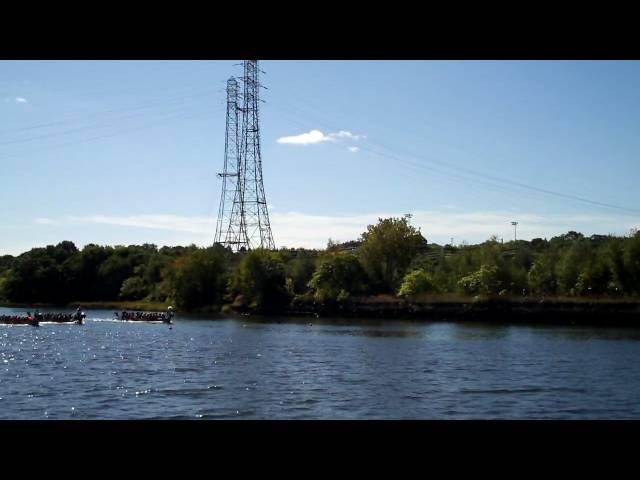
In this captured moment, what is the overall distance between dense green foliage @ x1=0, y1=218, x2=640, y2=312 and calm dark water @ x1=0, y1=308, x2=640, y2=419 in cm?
3331

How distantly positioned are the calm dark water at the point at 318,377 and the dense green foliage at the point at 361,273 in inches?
1312

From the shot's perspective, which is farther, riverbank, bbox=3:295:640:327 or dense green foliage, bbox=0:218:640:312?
dense green foliage, bbox=0:218:640:312

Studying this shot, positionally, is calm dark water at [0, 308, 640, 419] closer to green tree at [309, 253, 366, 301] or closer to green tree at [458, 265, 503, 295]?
green tree at [458, 265, 503, 295]

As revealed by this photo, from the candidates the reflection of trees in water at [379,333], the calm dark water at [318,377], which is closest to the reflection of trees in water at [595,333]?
the calm dark water at [318,377]

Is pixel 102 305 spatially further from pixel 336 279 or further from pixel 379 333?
pixel 379 333

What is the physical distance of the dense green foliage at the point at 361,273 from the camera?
299 feet

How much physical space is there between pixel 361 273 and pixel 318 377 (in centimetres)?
7478

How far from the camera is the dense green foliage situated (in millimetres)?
91188

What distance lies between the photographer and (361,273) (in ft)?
355

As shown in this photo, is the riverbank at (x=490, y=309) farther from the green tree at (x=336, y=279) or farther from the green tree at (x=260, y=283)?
the green tree at (x=260, y=283)

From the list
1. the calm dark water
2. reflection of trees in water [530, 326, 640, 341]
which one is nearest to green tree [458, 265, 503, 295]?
reflection of trees in water [530, 326, 640, 341]
